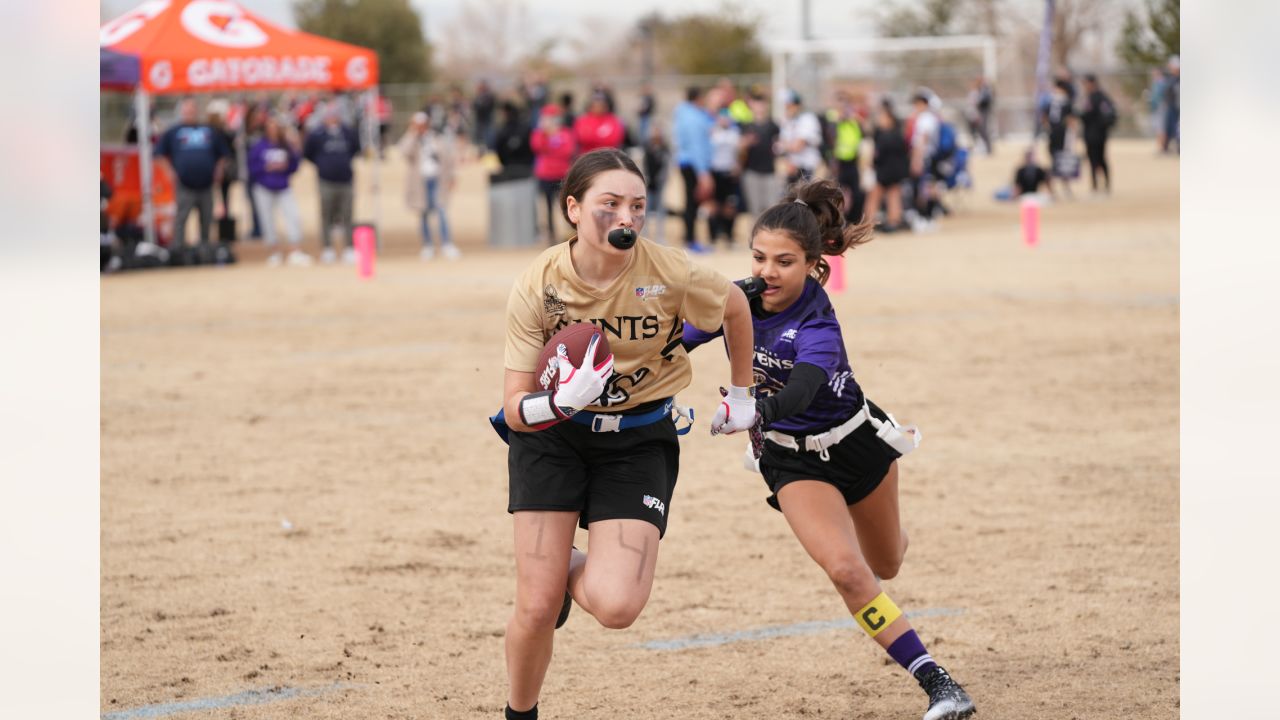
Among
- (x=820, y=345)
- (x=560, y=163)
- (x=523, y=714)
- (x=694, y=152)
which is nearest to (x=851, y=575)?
(x=820, y=345)

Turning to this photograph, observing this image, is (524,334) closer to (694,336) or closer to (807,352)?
(694,336)

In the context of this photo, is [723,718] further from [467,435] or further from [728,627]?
[467,435]

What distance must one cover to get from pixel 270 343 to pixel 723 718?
33.2 ft

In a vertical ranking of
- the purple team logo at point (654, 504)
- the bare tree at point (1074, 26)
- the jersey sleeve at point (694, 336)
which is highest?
the bare tree at point (1074, 26)

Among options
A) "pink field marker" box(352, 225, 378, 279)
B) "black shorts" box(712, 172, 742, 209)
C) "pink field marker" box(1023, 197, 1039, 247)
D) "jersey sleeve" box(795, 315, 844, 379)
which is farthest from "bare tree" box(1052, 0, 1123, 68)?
"jersey sleeve" box(795, 315, 844, 379)

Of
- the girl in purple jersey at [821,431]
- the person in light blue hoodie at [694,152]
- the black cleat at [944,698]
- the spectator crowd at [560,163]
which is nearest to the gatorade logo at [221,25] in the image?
the spectator crowd at [560,163]

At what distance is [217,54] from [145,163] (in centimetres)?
200

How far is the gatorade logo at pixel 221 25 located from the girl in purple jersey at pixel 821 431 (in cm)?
1710

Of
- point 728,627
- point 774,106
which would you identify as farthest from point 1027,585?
point 774,106

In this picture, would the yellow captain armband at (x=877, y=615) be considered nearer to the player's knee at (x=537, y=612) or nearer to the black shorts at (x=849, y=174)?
the player's knee at (x=537, y=612)

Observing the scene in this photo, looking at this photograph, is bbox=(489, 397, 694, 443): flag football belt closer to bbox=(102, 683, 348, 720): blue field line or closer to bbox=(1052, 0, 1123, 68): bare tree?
bbox=(102, 683, 348, 720): blue field line

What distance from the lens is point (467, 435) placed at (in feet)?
33.6

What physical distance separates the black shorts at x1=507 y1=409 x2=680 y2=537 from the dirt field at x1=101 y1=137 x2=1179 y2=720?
0.87m

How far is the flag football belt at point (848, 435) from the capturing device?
514cm
